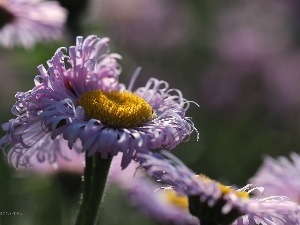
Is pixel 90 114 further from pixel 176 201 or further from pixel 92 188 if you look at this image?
pixel 176 201

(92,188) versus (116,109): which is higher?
(116,109)

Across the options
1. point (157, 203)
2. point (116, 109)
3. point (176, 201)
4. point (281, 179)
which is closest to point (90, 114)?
point (116, 109)

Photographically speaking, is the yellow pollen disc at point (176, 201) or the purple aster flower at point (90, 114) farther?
the yellow pollen disc at point (176, 201)

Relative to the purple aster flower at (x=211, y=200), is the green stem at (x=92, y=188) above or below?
Result: below

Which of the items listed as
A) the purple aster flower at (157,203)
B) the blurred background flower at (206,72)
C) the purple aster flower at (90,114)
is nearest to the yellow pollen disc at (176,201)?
the purple aster flower at (157,203)

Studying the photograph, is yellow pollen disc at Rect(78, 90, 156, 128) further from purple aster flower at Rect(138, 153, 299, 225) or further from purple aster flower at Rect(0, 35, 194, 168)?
purple aster flower at Rect(138, 153, 299, 225)

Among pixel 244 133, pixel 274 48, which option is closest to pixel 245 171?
pixel 244 133

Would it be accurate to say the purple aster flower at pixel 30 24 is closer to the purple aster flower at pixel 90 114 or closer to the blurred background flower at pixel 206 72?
the blurred background flower at pixel 206 72
